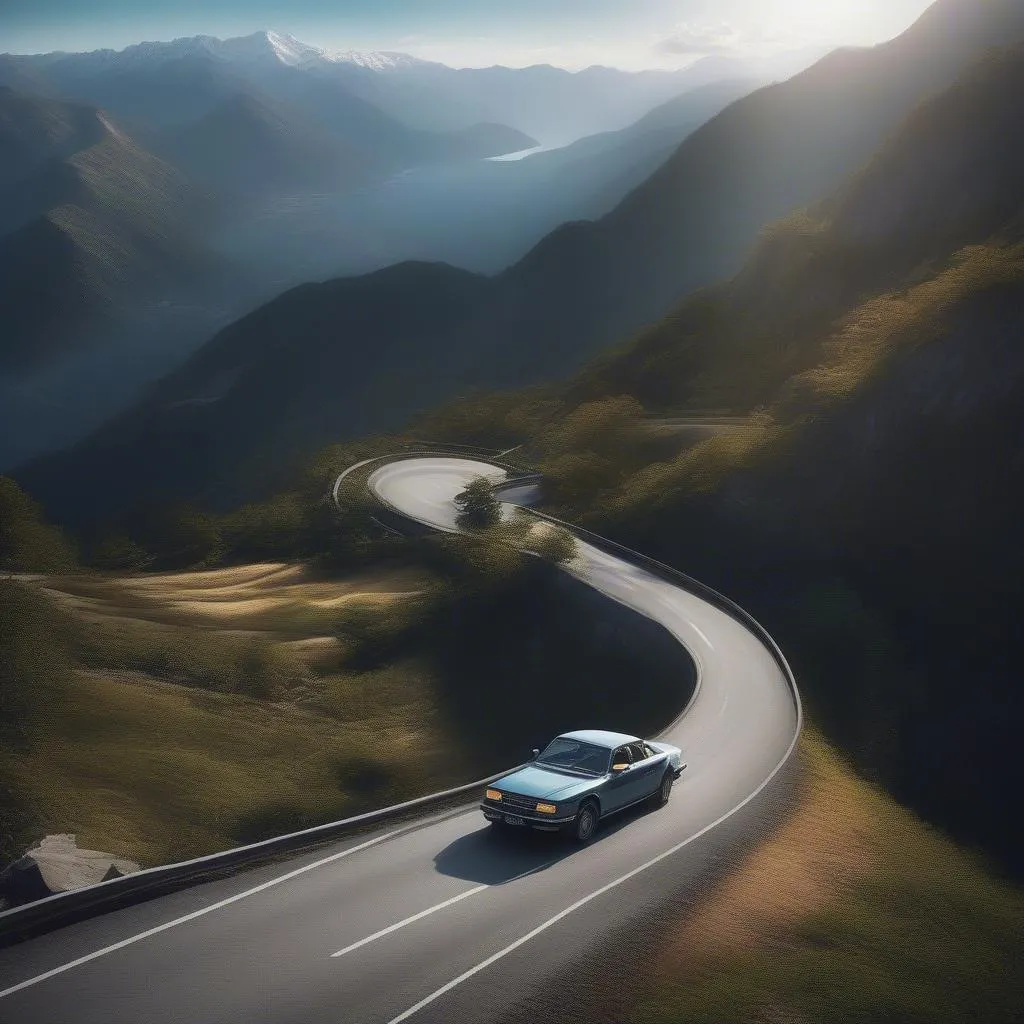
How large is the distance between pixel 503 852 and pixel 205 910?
6.19 meters

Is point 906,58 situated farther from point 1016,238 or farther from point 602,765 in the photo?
point 602,765

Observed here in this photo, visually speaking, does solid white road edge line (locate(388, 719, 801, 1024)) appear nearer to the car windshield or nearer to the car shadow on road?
the car shadow on road

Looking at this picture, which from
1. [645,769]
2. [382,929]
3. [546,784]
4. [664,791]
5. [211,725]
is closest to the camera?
[382,929]

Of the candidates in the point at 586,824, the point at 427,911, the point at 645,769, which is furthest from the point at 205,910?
the point at 645,769

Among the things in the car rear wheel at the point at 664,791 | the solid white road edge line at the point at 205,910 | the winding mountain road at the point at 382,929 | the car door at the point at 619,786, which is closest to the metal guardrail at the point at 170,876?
the winding mountain road at the point at 382,929

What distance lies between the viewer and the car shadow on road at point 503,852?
19.5 meters

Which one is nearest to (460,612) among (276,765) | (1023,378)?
(276,765)

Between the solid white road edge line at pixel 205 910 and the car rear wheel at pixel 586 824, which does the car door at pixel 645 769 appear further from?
the solid white road edge line at pixel 205 910

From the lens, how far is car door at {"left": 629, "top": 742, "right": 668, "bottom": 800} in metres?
23.1

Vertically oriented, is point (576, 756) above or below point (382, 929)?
above

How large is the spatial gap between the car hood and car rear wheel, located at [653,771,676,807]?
9.89 feet

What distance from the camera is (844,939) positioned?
18469 mm

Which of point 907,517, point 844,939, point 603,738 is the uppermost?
point 907,517

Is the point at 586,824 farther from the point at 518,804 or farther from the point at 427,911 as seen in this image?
the point at 427,911
